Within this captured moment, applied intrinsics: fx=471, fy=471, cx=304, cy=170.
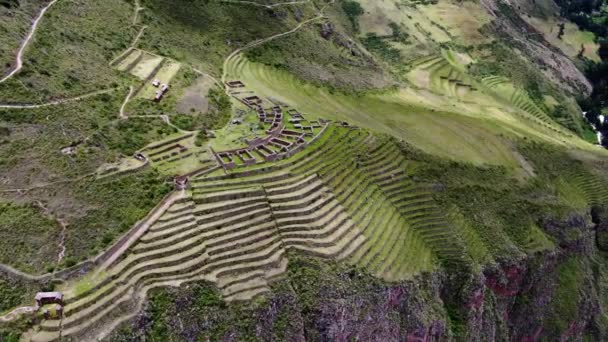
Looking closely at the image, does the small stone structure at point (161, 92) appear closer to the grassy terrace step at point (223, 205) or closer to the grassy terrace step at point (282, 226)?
the grassy terrace step at point (282, 226)

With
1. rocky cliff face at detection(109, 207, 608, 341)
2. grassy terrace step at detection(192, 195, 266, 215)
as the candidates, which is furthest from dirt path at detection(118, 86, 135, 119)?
rocky cliff face at detection(109, 207, 608, 341)

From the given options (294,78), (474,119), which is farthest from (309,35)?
(474,119)

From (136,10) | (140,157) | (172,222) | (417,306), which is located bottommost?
(417,306)

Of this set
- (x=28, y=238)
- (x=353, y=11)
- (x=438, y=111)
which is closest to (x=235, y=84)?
(x=438, y=111)

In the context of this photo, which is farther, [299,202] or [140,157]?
[299,202]

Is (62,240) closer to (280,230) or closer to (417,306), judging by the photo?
(280,230)

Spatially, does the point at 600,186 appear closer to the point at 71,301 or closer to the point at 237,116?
the point at 237,116

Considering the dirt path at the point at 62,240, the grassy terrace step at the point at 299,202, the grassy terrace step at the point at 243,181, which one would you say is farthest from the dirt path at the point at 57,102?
the grassy terrace step at the point at 299,202

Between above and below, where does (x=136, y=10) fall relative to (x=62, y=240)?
above
